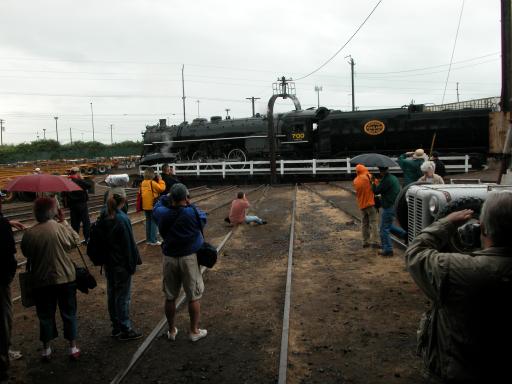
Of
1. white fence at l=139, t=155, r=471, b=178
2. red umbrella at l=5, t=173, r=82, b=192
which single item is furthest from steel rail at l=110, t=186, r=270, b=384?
white fence at l=139, t=155, r=471, b=178

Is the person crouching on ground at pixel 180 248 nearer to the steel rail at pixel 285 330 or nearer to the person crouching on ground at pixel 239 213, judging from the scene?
the steel rail at pixel 285 330

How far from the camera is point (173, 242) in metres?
4.52

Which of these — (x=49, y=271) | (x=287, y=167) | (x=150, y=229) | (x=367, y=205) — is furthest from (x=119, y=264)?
(x=287, y=167)

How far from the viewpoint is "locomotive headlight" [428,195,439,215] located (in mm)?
4871

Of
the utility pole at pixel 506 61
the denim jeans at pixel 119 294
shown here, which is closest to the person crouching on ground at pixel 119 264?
the denim jeans at pixel 119 294

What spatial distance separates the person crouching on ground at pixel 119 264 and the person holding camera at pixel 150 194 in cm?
407

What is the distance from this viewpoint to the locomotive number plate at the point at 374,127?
21578 mm

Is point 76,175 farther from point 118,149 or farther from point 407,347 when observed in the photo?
point 118,149

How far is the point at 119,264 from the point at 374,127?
18812mm

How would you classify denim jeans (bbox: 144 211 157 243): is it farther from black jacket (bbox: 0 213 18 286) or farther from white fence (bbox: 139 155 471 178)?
white fence (bbox: 139 155 471 178)

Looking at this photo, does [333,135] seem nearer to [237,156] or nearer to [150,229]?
[237,156]

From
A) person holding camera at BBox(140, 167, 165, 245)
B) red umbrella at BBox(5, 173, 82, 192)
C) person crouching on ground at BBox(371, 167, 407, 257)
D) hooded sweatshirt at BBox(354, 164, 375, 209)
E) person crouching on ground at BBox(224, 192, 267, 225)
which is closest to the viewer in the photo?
red umbrella at BBox(5, 173, 82, 192)

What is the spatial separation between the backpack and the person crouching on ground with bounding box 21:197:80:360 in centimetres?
29

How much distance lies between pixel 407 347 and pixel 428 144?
1822 cm
